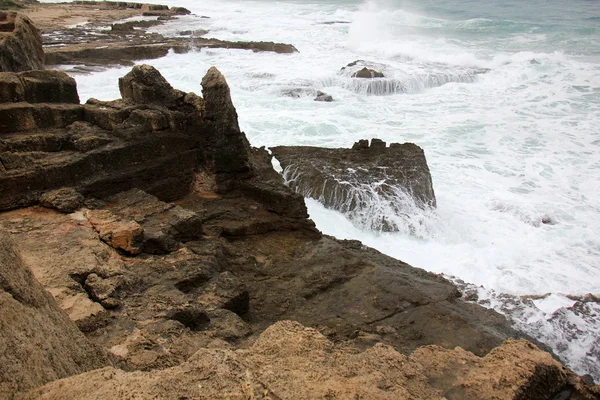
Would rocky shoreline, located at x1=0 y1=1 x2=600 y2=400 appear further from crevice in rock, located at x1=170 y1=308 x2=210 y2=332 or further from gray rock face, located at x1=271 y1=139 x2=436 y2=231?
gray rock face, located at x1=271 y1=139 x2=436 y2=231

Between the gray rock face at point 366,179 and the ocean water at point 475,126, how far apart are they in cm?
23

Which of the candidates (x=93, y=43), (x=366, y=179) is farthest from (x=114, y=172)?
(x=93, y=43)

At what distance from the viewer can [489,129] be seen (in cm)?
1499

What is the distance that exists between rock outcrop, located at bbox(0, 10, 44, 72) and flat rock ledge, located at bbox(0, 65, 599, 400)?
14.4 feet

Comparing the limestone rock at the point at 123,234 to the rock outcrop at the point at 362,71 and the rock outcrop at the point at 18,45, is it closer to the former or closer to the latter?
the rock outcrop at the point at 18,45

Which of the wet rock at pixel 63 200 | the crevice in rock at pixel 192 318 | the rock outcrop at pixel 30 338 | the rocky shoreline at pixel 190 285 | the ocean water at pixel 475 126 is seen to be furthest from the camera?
the ocean water at pixel 475 126

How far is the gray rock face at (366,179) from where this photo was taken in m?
8.80

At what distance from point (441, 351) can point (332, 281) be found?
209 cm

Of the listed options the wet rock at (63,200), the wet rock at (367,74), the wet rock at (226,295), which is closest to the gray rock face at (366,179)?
the wet rock at (226,295)

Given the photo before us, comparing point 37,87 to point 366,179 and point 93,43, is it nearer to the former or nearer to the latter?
point 366,179

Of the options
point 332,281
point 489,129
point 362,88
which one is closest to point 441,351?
point 332,281

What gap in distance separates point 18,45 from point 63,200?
768cm

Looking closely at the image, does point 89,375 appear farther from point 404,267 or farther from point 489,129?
point 489,129

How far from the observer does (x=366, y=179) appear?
9.27m
